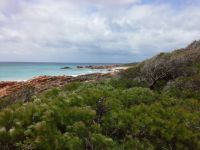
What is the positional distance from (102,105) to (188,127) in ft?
5.05

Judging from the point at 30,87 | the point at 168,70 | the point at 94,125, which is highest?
the point at 168,70

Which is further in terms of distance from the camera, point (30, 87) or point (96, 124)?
point (30, 87)

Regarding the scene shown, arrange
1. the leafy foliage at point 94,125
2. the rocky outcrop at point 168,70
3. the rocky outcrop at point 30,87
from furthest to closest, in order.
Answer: the rocky outcrop at point 168,70
the rocky outcrop at point 30,87
the leafy foliage at point 94,125

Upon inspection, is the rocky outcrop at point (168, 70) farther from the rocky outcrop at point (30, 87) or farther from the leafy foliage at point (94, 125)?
the leafy foliage at point (94, 125)

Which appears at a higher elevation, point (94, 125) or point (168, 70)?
point (168, 70)

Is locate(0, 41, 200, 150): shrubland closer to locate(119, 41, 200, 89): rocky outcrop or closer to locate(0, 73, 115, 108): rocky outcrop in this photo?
locate(0, 73, 115, 108): rocky outcrop

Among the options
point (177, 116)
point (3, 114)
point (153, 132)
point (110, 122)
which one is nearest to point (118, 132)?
point (110, 122)

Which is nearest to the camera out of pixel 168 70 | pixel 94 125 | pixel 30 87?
pixel 94 125

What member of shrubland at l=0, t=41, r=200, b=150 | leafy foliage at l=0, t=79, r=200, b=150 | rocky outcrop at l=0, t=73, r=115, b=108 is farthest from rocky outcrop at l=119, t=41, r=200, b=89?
leafy foliage at l=0, t=79, r=200, b=150

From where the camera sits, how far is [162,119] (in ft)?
18.3

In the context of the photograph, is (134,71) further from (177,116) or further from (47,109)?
(47,109)

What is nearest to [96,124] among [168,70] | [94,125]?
[94,125]

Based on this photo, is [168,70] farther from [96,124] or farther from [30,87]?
[96,124]

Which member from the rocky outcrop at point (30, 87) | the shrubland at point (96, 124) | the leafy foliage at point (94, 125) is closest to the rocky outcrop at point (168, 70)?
the rocky outcrop at point (30, 87)
